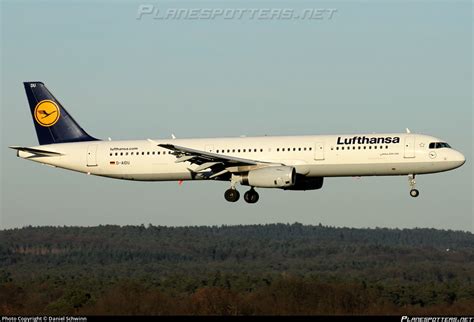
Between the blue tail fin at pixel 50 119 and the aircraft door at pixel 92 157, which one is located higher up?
the blue tail fin at pixel 50 119

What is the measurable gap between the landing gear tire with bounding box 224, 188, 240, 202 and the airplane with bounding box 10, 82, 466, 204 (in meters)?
0.06

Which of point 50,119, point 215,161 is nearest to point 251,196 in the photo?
point 215,161

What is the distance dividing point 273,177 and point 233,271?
2376cm

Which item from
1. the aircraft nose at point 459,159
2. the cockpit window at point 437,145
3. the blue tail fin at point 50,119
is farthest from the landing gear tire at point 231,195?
the aircraft nose at point 459,159

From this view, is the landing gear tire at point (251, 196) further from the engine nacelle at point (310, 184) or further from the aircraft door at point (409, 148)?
the aircraft door at point (409, 148)

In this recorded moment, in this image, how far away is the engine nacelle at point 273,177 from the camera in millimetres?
68106

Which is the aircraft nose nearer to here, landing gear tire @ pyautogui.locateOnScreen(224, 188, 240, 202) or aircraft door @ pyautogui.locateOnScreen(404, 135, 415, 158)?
aircraft door @ pyautogui.locateOnScreen(404, 135, 415, 158)

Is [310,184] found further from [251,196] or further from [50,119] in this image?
[50,119]

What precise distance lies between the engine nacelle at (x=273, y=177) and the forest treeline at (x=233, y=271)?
19.9ft

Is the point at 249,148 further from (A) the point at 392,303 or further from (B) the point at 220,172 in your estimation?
(A) the point at 392,303

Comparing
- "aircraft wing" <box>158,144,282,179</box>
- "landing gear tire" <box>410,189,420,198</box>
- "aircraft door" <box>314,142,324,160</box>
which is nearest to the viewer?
"landing gear tire" <box>410,189,420,198</box>

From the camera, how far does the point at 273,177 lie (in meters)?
68.4

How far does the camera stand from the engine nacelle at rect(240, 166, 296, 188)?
2681 inches

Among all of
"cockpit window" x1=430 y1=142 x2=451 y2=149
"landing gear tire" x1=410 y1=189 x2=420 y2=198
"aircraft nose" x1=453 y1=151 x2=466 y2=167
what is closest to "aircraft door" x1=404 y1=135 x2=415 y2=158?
"cockpit window" x1=430 y1=142 x2=451 y2=149
